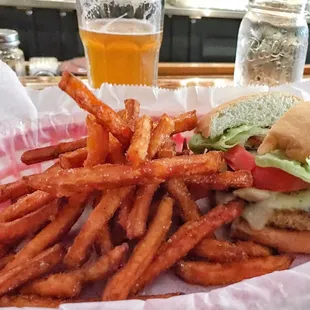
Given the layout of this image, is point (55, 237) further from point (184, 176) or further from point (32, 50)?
point (32, 50)

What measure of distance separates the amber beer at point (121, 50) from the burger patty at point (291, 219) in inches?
42.9

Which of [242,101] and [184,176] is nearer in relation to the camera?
[184,176]

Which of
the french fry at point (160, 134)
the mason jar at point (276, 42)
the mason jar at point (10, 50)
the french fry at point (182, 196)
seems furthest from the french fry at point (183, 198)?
the mason jar at point (10, 50)

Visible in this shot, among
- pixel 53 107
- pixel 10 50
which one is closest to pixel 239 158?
pixel 53 107

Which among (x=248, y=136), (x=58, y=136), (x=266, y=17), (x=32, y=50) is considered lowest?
(x=32, y=50)

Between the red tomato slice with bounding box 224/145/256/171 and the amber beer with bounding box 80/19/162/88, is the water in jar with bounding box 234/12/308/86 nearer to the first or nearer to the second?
the amber beer with bounding box 80/19/162/88

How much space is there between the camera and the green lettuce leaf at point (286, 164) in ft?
4.20

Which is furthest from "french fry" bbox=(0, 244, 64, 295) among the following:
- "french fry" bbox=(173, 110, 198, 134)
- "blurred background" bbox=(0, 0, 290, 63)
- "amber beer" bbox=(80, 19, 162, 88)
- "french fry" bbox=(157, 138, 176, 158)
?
"blurred background" bbox=(0, 0, 290, 63)

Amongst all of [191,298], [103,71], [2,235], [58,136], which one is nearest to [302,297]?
[191,298]

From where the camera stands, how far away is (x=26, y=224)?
1.23 meters

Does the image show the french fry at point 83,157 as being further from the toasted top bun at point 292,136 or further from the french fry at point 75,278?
the toasted top bun at point 292,136

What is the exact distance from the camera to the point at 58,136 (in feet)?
6.00

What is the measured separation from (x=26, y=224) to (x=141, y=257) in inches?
11.3

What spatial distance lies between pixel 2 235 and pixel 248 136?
734mm
